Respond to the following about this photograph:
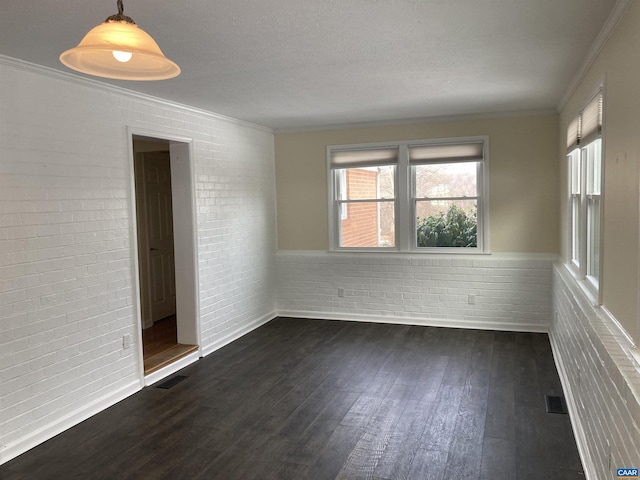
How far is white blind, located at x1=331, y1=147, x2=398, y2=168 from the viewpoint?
633 cm

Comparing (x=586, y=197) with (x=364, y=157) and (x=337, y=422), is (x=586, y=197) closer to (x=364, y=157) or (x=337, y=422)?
(x=337, y=422)

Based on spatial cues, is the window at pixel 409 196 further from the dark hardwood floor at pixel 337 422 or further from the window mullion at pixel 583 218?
the window mullion at pixel 583 218

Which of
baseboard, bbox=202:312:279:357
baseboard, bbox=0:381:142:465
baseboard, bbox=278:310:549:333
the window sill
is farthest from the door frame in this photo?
the window sill

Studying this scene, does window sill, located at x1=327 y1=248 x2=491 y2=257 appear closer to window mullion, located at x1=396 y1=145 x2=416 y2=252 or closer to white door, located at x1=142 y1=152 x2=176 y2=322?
window mullion, located at x1=396 y1=145 x2=416 y2=252

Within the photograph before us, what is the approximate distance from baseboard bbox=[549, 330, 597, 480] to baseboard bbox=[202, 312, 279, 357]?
132 inches

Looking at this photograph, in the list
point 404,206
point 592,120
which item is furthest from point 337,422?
point 404,206

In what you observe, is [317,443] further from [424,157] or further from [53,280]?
[424,157]

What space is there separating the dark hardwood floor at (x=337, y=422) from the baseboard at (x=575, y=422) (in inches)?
2.2

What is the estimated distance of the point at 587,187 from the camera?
378 centimetres

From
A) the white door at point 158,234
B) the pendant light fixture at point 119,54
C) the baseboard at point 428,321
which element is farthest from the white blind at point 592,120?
the white door at point 158,234

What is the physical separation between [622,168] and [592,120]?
1.02m

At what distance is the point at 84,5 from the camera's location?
95.9 inches

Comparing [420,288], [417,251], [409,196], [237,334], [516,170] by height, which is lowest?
[237,334]

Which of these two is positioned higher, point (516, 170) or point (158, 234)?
point (516, 170)
